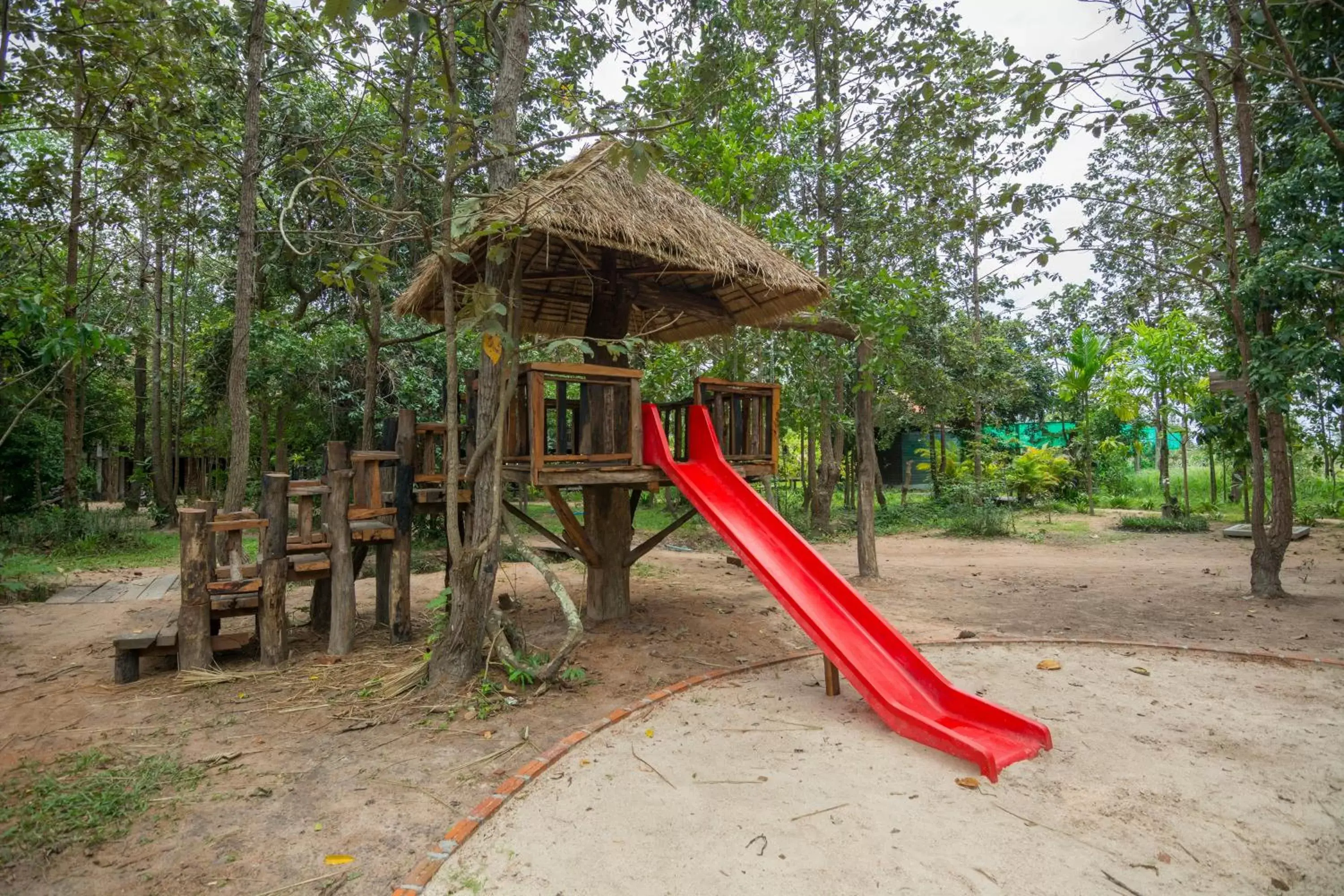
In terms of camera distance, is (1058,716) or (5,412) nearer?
(1058,716)

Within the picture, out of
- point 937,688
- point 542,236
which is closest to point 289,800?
point 937,688

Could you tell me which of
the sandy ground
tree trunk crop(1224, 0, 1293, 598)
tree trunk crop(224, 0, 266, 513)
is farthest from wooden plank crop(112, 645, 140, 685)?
tree trunk crop(1224, 0, 1293, 598)

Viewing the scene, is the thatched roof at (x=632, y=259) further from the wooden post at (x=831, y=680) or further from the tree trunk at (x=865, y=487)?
the wooden post at (x=831, y=680)

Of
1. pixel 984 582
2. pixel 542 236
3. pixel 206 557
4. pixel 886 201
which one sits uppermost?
pixel 886 201

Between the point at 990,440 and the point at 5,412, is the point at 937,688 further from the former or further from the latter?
the point at 990,440

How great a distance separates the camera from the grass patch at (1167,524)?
13.3 m

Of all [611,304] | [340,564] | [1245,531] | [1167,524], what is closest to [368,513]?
[340,564]

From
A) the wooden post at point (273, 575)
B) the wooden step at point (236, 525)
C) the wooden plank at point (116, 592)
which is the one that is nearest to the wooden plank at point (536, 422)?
the wooden post at point (273, 575)

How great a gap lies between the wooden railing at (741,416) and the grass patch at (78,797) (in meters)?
3.95

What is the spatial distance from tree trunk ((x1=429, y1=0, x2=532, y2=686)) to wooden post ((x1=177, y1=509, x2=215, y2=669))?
6.03 ft

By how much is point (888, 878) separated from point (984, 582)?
690cm

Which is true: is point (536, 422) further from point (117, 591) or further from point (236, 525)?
point (117, 591)

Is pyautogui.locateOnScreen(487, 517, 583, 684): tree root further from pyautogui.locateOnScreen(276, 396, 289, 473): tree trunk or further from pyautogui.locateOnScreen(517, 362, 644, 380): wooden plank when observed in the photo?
pyautogui.locateOnScreen(276, 396, 289, 473): tree trunk

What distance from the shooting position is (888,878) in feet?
8.10
